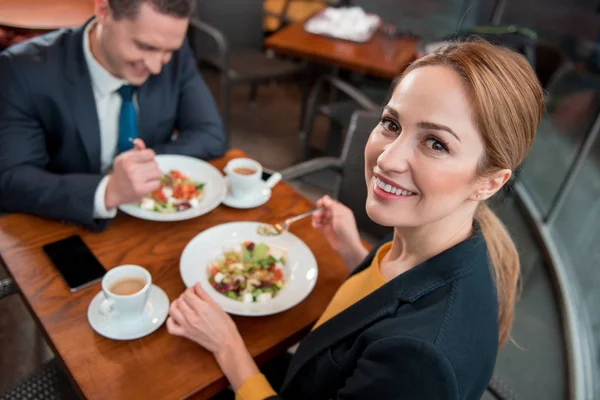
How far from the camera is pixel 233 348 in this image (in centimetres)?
98

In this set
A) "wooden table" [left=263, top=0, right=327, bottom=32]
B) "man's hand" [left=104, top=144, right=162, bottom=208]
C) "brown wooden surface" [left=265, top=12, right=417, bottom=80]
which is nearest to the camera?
"man's hand" [left=104, top=144, right=162, bottom=208]

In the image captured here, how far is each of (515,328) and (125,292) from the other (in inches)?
82.6

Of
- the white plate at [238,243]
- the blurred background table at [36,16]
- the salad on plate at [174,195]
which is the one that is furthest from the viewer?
the blurred background table at [36,16]

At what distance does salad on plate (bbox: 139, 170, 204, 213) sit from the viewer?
1.37m

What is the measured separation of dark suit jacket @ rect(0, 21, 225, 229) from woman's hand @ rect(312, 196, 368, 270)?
55 cm

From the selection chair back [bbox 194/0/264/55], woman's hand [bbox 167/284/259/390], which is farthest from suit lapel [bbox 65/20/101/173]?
chair back [bbox 194/0/264/55]

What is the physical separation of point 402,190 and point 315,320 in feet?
1.40

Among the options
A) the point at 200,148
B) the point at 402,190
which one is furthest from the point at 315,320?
the point at 200,148

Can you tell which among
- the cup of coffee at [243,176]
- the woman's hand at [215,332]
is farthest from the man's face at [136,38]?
the woman's hand at [215,332]

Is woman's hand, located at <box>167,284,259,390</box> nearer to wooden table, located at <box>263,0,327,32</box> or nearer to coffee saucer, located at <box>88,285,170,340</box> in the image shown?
coffee saucer, located at <box>88,285,170,340</box>

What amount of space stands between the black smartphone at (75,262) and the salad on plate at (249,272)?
28 cm

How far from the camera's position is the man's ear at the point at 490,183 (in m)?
0.85

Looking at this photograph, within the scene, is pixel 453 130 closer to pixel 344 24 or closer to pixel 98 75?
pixel 98 75

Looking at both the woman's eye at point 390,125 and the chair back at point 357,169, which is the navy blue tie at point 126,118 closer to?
the chair back at point 357,169
